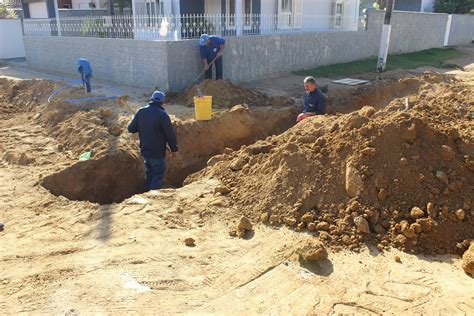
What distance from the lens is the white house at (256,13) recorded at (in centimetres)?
1189

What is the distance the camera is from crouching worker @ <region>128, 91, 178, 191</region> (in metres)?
5.88

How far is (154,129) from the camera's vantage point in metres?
5.96

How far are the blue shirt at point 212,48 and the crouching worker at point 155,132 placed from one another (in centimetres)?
462

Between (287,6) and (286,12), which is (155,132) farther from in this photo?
(287,6)

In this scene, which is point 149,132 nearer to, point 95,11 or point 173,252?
point 173,252

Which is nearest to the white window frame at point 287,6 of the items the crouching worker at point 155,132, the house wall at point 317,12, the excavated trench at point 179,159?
the house wall at point 317,12

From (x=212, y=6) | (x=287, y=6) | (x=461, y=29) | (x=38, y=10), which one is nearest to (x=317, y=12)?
(x=287, y=6)

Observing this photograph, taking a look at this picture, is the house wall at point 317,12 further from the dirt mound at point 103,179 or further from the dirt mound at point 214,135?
the dirt mound at point 103,179

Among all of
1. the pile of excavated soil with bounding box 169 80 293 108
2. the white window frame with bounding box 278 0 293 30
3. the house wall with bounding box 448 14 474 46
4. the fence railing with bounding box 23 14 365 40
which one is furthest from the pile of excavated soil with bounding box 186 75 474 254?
the house wall with bounding box 448 14 474 46

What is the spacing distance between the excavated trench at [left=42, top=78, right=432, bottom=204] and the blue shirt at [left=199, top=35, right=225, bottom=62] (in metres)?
2.17

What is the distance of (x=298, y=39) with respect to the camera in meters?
13.7

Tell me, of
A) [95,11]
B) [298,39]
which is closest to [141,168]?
[298,39]

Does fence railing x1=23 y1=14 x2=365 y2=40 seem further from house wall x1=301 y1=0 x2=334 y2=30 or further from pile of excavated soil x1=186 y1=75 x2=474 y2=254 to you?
pile of excavated soil x1=186 y1=75 x2=474 y2=254

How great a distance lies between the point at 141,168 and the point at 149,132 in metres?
1.42
